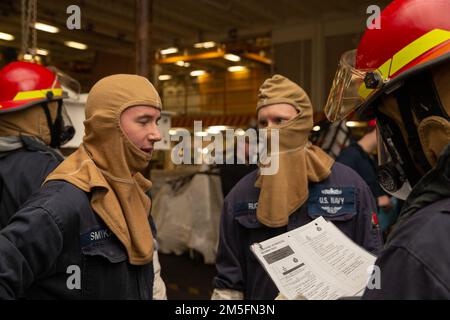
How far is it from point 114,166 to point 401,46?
1.21 metres

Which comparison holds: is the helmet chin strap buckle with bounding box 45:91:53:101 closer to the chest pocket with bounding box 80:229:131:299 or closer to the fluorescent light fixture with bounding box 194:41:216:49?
the chest pocket with bounding box 80:229:131:299

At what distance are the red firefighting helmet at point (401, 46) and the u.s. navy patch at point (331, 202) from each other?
0.85 metres

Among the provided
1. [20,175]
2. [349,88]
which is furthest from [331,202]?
[20,175]

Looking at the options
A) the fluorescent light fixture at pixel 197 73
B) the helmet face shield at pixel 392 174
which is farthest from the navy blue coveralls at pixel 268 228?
the fluorescent light fixture at pixel 197 73

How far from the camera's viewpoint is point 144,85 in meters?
1.92

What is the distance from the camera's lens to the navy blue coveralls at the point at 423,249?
0.80 meters

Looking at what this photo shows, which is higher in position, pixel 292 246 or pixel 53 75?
pixel 53 75

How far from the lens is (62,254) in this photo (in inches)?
60.2

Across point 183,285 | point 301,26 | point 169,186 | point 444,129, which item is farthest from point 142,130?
point 301,26

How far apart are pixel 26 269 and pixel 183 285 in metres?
4.30

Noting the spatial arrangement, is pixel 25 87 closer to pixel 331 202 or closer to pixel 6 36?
pixel 331 202

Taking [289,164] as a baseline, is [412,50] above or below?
above

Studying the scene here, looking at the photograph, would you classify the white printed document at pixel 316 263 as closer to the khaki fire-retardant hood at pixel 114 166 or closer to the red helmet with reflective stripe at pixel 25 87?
the khaki fire-retardant hood at pixel 114 166

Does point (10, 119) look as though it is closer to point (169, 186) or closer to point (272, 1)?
point (169, 186)
